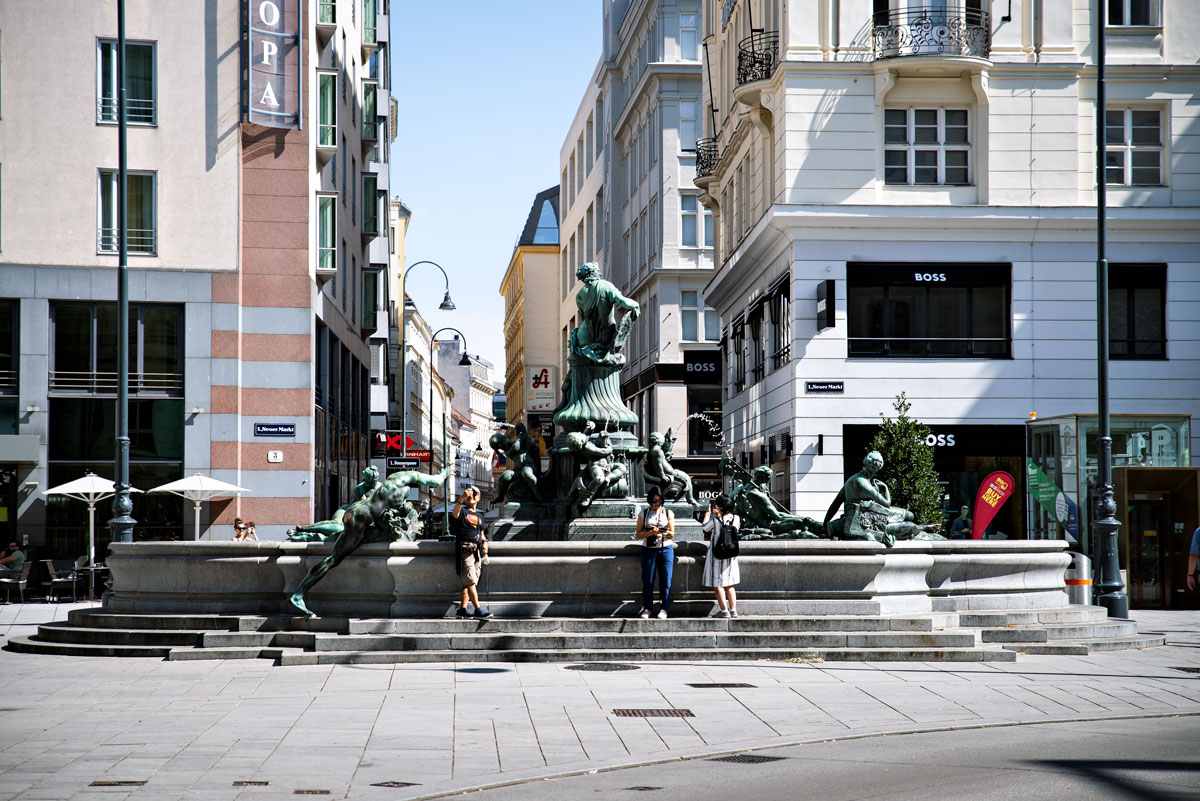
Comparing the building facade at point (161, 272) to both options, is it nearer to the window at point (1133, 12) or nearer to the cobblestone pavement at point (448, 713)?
the cobblestone pavement at point (448, 713)

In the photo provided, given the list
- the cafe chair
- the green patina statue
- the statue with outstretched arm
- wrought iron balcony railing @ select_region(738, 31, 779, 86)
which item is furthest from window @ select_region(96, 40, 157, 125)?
the green patina statue

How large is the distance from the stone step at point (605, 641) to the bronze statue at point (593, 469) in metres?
2.22

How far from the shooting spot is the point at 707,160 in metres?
45.5

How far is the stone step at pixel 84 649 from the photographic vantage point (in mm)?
16219

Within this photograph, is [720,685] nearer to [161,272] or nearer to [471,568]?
[471,568]

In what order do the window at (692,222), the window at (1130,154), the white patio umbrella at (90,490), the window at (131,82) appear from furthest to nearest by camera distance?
the window at (692,222) < the window at (131,82) < the window at (1130,154) < the white patio umbrella at (90,490)

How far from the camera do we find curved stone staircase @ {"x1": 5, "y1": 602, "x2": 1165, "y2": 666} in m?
15.2

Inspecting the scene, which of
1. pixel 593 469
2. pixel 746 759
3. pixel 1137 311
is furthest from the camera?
pixel 1137 311

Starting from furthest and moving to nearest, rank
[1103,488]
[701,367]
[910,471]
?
[701,367]
[910,471]
[1103,488]

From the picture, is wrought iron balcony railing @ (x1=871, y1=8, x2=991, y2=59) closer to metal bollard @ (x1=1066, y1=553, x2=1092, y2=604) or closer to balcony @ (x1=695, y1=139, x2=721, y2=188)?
balcony @ (x1=695, y1=139, x2=721, y2=188)

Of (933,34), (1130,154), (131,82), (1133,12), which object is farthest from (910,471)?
(131,82)

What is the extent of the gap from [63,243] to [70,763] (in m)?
25.0

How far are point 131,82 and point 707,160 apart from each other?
18970 mm

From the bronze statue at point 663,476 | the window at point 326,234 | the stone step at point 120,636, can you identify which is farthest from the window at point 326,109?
the bronze statue at point 663,476
